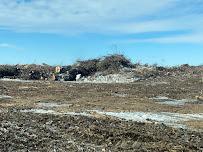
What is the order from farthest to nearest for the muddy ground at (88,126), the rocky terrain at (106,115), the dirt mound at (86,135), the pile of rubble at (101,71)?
the pile of rubble at (101,71) → the rocky terrain at (106,115) → the muddy ground at (88,126) → the dirt mound at (86,135)

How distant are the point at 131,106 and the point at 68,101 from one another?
126 inches

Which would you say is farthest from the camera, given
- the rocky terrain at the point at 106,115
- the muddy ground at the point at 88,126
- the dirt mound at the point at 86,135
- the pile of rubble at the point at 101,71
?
the pile of rubble at the point at 101,71

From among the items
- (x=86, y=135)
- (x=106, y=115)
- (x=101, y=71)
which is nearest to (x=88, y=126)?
(x=86, y=135)

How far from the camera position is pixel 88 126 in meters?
15.8

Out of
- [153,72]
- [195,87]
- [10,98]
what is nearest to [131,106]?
[10,98]

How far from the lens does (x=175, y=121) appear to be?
63.3ft

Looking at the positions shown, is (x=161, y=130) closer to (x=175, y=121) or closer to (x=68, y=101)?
(x=175, y=121)

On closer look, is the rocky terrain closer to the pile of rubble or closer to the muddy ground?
the muddy ground

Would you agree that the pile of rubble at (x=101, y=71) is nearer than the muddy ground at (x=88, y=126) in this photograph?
No

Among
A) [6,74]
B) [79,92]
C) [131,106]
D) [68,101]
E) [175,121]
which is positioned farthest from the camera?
[6,74]

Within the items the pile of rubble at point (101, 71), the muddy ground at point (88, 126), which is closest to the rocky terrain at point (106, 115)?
the muddy ground at point (88, 126)

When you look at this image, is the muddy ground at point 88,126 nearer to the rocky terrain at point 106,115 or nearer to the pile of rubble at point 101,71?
the rocky terrain at point 106,115

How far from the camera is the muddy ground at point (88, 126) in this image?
13703mm

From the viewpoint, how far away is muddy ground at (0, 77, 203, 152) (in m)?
13.7
